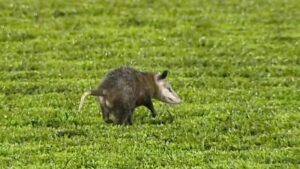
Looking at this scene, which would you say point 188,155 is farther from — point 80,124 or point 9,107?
point 9,107

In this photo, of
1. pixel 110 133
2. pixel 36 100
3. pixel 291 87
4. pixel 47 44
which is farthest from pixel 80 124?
pixel 47 44

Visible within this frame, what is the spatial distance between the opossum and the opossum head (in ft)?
0.97

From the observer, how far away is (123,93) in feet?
59.0

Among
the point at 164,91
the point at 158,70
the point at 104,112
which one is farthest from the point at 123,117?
the point at 158,70

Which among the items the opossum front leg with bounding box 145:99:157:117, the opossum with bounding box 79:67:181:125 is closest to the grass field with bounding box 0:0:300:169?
the opossum front leg with bounding box 145:99:157:117

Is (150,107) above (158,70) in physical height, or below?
below

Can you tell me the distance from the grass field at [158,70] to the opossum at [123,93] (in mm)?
308

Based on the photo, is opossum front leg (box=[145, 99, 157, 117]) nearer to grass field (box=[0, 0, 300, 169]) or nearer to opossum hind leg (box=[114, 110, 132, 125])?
grass field (box=[0, 0, 300, 169])

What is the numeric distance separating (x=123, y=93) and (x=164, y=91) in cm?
213

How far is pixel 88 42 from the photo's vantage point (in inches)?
1158

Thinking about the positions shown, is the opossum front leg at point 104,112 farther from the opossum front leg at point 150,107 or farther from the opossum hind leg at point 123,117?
the opossum front leg at point 150,107

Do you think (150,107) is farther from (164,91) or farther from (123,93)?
(123,93)

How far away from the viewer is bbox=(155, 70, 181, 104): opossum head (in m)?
19.8

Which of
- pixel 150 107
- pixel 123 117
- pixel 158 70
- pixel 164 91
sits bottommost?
pixel 123 117
